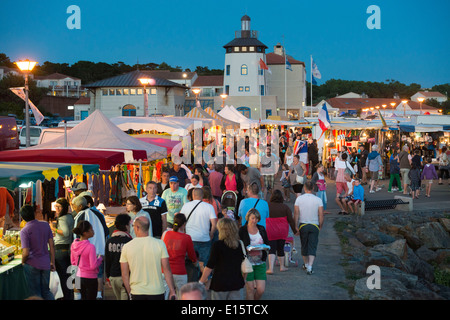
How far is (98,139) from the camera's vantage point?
13930mm

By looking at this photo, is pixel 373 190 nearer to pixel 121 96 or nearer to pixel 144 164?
pixel 144 164

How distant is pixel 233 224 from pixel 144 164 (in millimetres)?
10040

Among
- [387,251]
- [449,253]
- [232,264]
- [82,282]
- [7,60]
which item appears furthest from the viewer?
[7,60]

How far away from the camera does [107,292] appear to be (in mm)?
8805

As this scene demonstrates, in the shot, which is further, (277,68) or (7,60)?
(7,60)

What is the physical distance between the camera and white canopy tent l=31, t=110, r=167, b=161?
13665mm

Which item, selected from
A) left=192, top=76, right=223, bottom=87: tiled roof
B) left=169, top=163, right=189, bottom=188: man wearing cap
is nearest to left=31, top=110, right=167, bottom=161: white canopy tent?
left=169, top=163, right=189, bottom=188: man wearing cap

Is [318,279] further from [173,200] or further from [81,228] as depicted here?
[81,228]

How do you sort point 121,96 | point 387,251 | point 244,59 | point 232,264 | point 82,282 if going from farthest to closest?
point 244,59 → point 121,96 → point 387,251 → point 82,282 → point 232,264

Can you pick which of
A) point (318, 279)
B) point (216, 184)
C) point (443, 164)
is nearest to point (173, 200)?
point (318, 279)

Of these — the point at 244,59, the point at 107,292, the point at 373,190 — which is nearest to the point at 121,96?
the point at 244,59

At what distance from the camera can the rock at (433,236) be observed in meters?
17.3

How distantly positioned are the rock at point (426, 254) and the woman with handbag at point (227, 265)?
1089 cm

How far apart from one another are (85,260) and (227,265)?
1974 millimetres
